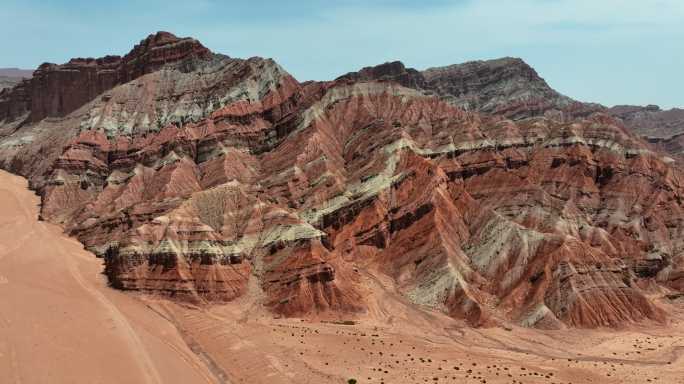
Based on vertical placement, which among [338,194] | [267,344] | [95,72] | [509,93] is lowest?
[267,344]

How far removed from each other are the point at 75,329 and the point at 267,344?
16363mm

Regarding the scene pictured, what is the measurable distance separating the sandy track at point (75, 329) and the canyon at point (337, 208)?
205cm

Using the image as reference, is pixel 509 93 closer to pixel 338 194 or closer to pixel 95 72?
pixel 338 194

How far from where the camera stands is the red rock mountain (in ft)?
226

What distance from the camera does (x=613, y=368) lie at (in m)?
51.3

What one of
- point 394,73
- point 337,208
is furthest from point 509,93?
point 337,208

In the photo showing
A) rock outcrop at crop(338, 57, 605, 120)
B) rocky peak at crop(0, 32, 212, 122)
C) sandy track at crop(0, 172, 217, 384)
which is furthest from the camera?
rock outcrop at crop(338, 57, 605, 120)

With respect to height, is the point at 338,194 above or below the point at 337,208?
above

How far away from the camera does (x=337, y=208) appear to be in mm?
86562

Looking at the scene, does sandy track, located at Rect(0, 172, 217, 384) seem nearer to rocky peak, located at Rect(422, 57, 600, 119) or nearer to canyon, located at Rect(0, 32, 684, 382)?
canyon, located at Rect(0, 32, 684, 382)

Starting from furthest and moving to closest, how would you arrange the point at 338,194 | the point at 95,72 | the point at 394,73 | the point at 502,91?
the point at 502,91 → the point at 394,73 → the point at 95,72 → the point at 338,194

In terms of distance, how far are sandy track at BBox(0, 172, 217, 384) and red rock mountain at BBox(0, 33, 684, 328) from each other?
5.39 m

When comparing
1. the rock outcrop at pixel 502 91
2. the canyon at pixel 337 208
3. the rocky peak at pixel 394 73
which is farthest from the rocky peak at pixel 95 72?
the rocky peak at pixel 394 73

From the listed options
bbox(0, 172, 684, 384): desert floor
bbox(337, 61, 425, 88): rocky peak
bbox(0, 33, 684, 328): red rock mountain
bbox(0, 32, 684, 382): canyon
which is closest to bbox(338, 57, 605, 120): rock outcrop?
bbox(337, 61, 425, 88): rocky peak
